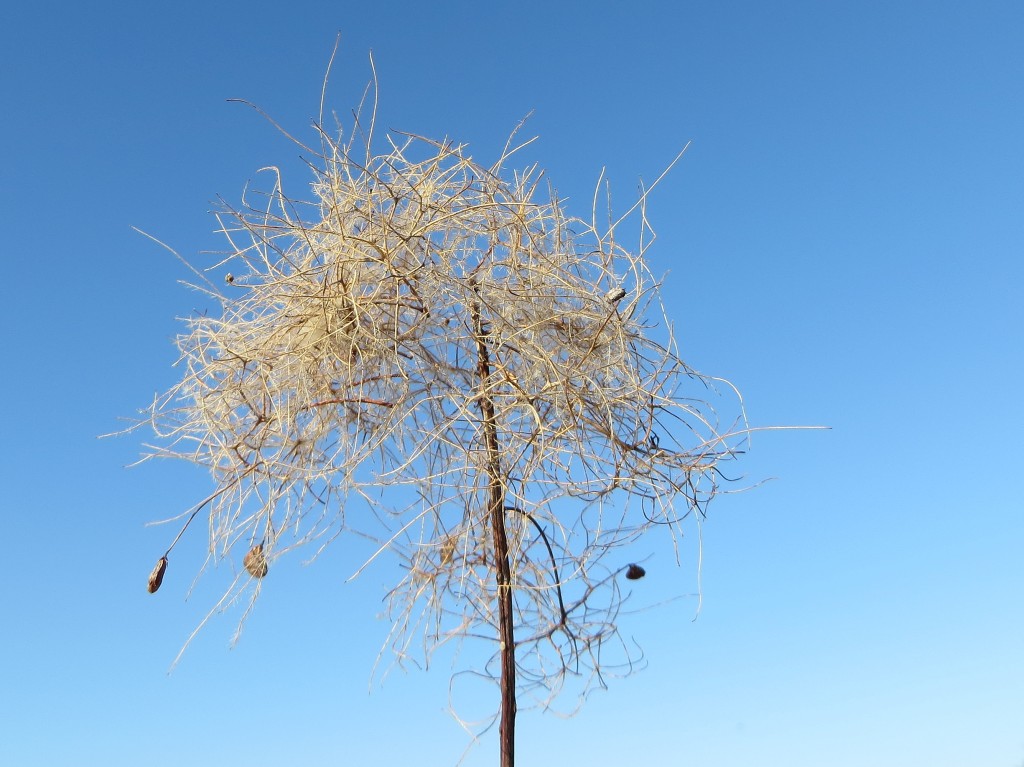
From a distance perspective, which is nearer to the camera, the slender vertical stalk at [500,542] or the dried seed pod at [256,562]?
the slender vertical stalk at [500,542]

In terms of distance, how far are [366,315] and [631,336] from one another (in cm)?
97

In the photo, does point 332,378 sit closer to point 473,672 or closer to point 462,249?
point 462,249

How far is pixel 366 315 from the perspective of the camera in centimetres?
332

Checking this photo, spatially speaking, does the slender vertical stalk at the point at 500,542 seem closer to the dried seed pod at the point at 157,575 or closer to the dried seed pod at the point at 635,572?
the dried seed pod at the point at 635,572

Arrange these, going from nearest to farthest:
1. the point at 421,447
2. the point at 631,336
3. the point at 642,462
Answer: the point at 421,447 < the point at 642,462 < the point at 631,336

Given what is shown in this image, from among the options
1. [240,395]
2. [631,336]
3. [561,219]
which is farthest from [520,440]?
[240,395]

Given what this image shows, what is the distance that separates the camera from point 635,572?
334 centimetres

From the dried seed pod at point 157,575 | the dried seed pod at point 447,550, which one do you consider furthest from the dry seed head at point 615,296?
the dried seed pod at point 157,575

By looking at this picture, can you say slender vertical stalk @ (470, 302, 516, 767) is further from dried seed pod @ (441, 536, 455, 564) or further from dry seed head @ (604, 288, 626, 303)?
dry seed head @ (604, 288, 626, 303)

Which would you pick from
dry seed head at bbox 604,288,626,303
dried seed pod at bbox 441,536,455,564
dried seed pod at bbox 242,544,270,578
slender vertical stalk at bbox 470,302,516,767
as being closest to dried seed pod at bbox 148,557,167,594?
dried seed pod at bbox 242,544,270,578

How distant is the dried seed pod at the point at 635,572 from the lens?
10.9 feet

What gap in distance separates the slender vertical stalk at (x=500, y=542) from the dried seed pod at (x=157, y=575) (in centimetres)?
112

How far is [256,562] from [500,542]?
870 mm

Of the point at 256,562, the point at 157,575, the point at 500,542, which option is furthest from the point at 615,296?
the point at 157,575
